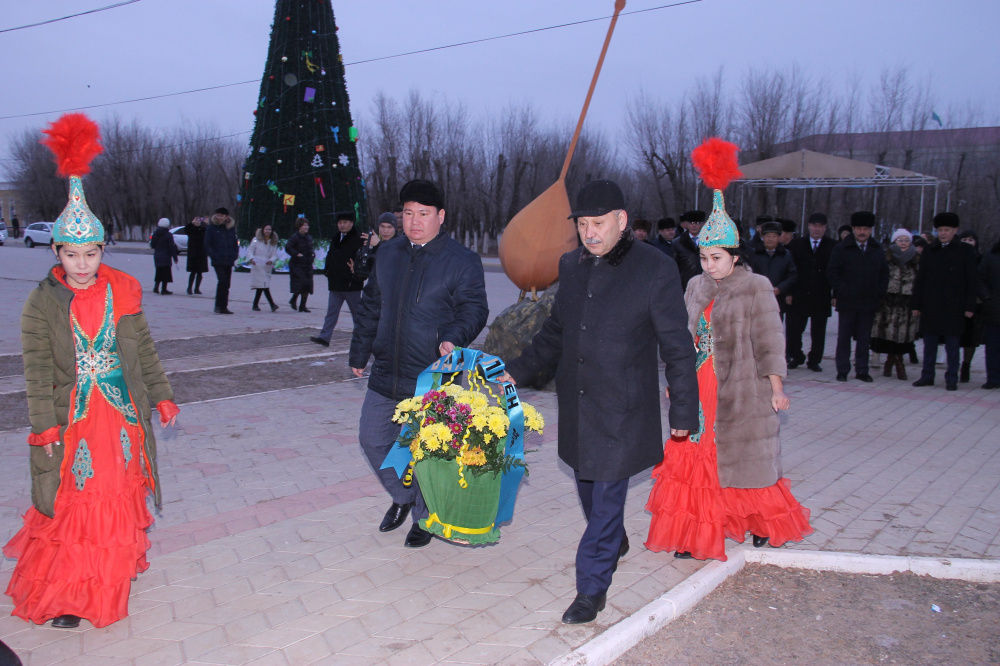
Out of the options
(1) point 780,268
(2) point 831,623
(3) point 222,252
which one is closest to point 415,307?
(2) point 831,623

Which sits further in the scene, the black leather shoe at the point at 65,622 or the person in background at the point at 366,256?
the person in background at the point at 366,256

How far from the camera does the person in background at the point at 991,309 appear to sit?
9.64 meters

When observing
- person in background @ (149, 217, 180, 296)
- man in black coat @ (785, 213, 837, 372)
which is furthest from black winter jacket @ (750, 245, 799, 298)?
person in background @ (149, 217, 180, 296)

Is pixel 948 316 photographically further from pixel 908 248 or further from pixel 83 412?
pixel 83 412

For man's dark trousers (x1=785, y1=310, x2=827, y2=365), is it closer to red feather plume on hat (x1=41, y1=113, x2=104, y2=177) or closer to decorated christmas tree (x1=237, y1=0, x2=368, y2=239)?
red feather plume on hat (x1=41, y1=113, x2=104, y2=177)

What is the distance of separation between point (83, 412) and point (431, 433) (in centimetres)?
161

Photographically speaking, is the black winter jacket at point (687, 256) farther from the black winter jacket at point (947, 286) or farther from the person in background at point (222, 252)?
the person in background at point (222, 252)

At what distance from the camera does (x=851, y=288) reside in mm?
10273

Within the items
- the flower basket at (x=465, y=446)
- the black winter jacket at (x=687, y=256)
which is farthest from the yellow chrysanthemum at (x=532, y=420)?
the black winter jacket at (x=687, y=256)

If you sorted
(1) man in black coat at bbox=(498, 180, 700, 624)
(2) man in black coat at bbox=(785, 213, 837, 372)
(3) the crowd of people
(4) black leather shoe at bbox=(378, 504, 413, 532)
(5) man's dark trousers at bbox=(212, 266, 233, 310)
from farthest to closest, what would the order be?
(5) man's dark trousers at bbox=(212, 266, 233, 310) < (2) man in black coat at bbox=(785, 213, 837, 372) < (3) the crowd of people < (4) black leather shoe at bbox=(378, 504, 413, 532) < (1) man in black coat at bbox=(498, 180, 700, 624)

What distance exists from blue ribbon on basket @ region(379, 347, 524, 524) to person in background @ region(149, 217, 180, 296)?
15.4m

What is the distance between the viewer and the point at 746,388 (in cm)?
446

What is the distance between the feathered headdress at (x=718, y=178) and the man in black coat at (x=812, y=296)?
6.81 metres

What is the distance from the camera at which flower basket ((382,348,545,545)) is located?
4035mm
